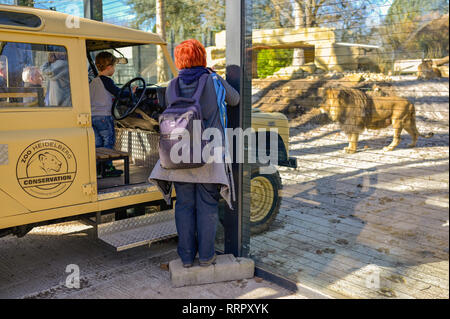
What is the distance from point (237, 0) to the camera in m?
3.92

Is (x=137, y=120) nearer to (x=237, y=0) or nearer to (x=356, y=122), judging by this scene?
(x=237, y=0)

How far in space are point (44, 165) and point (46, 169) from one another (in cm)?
4

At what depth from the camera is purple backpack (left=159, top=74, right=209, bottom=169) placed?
361 centimetres

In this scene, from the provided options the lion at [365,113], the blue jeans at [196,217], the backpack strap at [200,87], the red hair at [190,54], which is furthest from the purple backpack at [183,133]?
the lion at [365,113]

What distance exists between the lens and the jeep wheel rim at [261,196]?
466 centimetres

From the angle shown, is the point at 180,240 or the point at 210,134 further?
Result: the point at 180,240

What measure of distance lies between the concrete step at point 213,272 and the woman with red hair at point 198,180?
6cm

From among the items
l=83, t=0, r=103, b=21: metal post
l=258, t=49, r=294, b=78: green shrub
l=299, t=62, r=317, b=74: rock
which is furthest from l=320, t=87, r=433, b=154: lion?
l=83, t=0, r=103, b=21: metal post

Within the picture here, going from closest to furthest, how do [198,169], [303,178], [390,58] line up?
[390,58], [198,169], [303,178]

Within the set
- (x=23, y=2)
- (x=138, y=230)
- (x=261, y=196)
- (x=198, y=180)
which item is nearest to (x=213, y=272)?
(x=198, y=180)

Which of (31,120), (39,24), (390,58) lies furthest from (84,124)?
(390,58)

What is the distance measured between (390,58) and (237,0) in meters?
1.43
